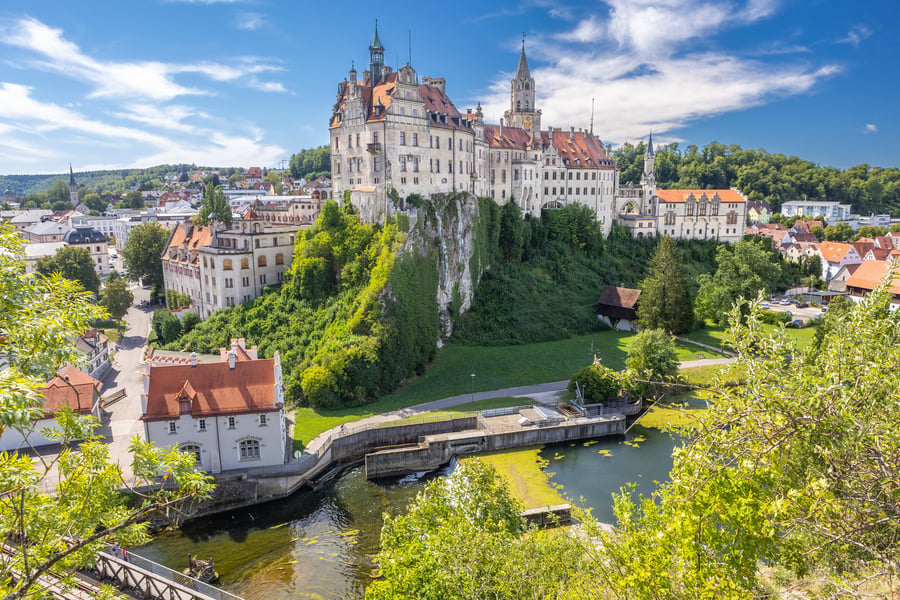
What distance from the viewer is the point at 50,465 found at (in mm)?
7125

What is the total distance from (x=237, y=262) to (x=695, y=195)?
59.7m

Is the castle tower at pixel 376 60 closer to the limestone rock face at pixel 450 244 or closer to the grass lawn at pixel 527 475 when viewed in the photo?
the limestone rock face at pixel 450 244

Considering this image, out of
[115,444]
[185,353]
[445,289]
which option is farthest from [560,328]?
[115,444]

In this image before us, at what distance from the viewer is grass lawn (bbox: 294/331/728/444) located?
36750 millimetres

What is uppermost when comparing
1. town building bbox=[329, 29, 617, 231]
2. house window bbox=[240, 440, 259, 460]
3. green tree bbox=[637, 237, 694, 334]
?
town building bbox=[329, 29, 617, 231]

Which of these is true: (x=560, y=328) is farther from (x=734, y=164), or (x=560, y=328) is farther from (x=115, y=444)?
(x=734, y=164)

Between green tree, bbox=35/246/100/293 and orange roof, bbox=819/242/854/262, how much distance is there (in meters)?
92.2

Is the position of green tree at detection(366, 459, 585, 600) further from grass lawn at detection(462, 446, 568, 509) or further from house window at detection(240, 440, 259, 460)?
house window at detection(240, 440, 259, 460)

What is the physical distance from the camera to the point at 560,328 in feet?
176

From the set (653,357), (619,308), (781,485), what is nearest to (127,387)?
(653,357)

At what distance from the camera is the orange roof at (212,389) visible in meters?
28.5

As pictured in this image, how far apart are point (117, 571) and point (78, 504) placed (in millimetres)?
10173

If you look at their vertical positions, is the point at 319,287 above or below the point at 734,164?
below

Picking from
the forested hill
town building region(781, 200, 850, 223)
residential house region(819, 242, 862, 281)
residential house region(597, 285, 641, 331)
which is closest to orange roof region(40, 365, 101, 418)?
residential house region(597, 285, 641, 331)
